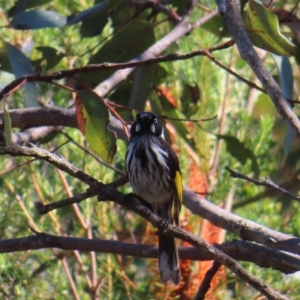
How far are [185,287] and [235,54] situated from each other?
1371 millimetres

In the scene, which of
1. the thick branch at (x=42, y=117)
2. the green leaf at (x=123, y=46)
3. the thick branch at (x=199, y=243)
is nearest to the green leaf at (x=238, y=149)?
the green leaf at (x=123, y=46)

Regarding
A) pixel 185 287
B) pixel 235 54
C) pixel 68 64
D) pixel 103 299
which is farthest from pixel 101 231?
pixel 235 54

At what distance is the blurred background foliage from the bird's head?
0.06 m

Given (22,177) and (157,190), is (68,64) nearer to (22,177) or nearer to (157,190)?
(22,177)

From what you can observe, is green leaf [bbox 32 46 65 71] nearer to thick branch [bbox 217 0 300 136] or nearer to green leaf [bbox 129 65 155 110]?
green leaf [bbox 129 65 155 110]

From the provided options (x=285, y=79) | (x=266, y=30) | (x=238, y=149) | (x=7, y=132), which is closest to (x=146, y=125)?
(x=238, y=149)

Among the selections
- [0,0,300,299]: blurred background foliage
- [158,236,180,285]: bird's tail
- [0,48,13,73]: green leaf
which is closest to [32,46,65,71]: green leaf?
[0,0,300,299]: blurred background foliage

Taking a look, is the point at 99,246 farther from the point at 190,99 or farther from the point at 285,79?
the point at 190,99

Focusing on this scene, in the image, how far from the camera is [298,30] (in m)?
2.59

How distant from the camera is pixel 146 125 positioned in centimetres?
324

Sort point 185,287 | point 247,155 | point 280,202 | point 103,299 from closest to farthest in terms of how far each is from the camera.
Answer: point 247,155
point 185,287
point 103,299
point 280,202

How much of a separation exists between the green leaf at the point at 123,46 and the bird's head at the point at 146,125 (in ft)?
0.75

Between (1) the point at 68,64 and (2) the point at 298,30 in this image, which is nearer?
(2) the point at 298,30

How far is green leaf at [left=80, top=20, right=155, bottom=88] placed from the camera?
120 inches
